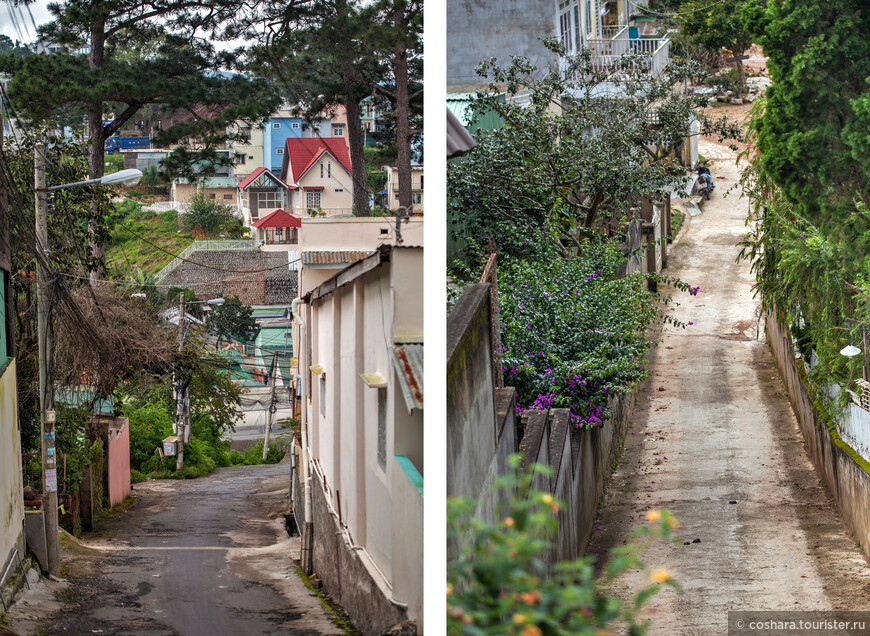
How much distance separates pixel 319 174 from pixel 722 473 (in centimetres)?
205

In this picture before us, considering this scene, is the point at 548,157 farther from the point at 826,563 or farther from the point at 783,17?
the point at 826,563

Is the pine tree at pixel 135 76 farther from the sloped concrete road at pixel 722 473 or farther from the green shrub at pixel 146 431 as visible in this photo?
the sloped concrete road at pixel 722 473

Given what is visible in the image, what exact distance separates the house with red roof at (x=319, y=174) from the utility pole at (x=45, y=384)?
504 mm

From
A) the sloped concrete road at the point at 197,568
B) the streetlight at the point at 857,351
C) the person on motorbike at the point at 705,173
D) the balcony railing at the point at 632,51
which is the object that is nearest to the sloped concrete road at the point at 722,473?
the person on motorbike at the point at 705,173

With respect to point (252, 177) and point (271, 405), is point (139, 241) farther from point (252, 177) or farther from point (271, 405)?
point (271, 405)

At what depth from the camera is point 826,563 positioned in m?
2.79

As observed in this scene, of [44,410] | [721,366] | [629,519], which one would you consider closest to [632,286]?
[721,366]

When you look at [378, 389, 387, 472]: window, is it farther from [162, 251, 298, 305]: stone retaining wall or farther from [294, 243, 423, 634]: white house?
[162, 251, 298, 305]: stone retaining wall

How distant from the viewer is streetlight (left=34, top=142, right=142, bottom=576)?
5.27 feet

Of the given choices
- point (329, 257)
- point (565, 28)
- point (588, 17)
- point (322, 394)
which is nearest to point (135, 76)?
point (329, 257)

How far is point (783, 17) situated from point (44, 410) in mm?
2447

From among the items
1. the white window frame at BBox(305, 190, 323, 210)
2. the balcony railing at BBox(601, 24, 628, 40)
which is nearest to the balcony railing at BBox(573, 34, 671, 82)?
the balcony railing at BBox(601, 24, 628, 40)

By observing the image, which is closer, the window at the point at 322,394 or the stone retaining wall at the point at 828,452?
the window at the point at 322,394

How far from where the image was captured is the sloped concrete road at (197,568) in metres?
1.66
